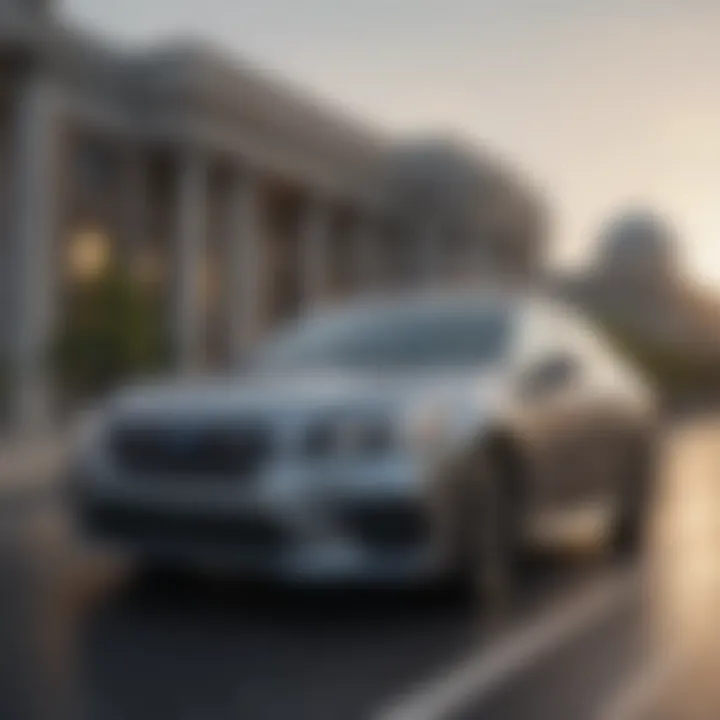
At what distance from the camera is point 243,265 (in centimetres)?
4284

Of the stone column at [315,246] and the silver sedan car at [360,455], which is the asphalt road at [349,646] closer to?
the silver sedan car at [360,455]

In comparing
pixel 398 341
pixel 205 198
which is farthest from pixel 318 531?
pixel 205 198

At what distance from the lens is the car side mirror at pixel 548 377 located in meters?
7.96

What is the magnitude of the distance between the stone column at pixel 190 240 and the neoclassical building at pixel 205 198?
0.06m

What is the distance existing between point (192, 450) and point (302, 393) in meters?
0.53

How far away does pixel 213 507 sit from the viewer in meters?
6.82

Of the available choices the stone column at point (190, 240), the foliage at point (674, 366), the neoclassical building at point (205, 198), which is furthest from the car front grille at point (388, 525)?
the foliage at point (674, 366)

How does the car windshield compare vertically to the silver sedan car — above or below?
above

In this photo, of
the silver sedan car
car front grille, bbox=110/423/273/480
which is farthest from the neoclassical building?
car front grille, bbox=110/423/273/480

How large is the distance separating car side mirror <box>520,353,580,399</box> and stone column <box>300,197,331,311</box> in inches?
1363

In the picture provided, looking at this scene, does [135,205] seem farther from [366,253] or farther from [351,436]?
[351,436]

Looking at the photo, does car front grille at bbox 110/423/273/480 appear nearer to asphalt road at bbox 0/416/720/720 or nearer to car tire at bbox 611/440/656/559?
asphalt road at bbox 0/416/720/720

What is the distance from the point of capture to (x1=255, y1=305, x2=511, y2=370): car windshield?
8.05 m

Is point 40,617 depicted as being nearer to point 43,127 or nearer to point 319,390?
point 319,390
